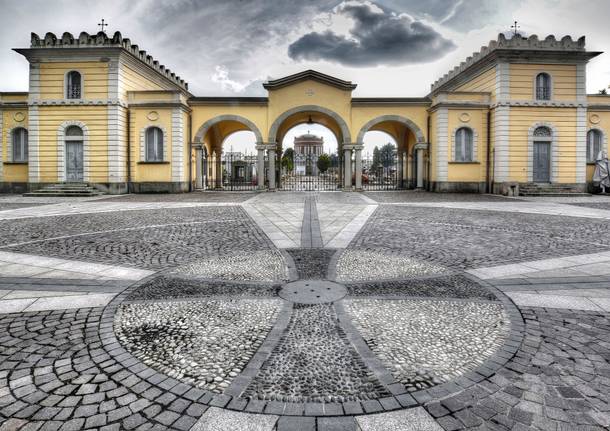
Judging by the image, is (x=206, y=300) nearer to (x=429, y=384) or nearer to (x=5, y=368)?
(x=5, y=368)

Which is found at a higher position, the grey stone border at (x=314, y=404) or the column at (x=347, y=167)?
the column at (x=347, y=167)

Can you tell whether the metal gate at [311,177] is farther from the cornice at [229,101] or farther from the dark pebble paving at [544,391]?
the dark pebble paving at [544,391]

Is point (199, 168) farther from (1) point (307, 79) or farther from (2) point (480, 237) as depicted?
(2) point (480, 237)

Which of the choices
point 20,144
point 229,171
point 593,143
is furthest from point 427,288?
point 229,171

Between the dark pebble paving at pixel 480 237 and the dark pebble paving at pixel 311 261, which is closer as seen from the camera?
the dark pebble paving at pixel 311 261

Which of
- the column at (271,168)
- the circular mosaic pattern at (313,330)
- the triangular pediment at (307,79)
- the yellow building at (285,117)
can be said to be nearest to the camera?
the circular mosaic pattern at (313,330)

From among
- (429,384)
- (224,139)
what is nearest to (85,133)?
(224,139)

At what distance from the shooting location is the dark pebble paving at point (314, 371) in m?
2.40

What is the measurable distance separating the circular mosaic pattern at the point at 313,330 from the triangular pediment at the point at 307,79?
20.2 metres

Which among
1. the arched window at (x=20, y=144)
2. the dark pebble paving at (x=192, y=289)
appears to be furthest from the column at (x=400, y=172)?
the dark pebble paving at (x=192, y=289)

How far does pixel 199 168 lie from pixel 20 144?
10.6 m

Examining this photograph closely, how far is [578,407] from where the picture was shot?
2.26 metres

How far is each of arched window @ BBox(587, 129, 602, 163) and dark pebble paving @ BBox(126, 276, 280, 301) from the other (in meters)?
25.6

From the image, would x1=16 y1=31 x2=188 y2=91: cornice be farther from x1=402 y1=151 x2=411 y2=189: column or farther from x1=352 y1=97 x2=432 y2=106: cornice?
x1=402 y1=151 x2=411 y2=189: column
